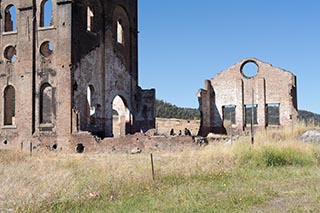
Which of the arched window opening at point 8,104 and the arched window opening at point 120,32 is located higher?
the arched window opening at point 120,32

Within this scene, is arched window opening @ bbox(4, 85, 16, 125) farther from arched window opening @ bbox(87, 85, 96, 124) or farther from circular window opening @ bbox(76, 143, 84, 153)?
circular window opening @ bbox(76, 143, 84, 153)

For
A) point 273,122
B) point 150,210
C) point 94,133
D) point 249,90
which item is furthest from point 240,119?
point 150,210

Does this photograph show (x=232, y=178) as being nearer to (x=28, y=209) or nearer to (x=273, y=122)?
(x=28, y=209)

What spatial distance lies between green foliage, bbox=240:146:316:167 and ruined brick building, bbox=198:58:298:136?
1420 centimetres

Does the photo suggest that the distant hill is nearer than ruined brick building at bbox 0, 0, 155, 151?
No

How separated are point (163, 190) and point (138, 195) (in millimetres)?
757

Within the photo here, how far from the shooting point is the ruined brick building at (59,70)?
80.1ft

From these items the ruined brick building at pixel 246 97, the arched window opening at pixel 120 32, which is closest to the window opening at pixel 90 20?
the arched window opening at pixel 120 32

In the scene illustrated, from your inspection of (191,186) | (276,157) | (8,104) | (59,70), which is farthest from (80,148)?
(191,186)

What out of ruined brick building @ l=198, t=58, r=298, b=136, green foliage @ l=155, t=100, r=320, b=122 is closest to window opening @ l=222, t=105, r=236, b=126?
ruined brick building @ l=198, t=58, r=298, b=136

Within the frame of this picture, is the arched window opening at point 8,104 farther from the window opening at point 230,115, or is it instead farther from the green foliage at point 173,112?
the green foliage at point 173,112

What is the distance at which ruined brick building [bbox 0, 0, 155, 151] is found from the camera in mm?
24422

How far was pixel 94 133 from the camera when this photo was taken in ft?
85.0

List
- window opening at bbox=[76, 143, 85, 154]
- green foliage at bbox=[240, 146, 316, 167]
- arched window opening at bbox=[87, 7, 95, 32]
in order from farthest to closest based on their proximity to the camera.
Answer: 1. arched window opening at bbox=[87, 7, 95, 32]
2. window opening at bbox=[76, 143, 85, 154]
3. green foliage at bbox=[240, 146, 316, 167]
